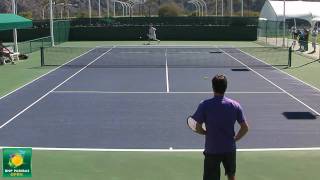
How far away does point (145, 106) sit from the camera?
662 inches

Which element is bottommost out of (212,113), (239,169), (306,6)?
(239,169)

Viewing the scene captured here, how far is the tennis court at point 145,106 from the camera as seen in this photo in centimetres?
1223

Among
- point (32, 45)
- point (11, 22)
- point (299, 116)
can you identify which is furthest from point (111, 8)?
point (299, 116)

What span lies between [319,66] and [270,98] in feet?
34.0

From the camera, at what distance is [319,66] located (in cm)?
2770

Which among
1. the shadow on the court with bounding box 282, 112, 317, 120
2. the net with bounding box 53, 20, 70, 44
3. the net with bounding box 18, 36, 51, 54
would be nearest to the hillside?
the net with bounding box 53, 20, 70, 44

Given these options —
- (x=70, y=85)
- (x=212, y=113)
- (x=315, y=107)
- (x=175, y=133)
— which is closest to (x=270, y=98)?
(x=315, y=107)

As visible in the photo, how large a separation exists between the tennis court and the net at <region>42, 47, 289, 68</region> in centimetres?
17

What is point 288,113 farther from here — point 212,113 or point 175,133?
point 212,113

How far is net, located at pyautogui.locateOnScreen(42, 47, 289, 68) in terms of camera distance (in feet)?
97.0

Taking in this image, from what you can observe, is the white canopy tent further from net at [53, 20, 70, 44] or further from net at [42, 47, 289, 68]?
net at [42, 47, 289, 68]

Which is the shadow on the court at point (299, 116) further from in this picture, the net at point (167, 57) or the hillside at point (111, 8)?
the hillside at point (111, 8)

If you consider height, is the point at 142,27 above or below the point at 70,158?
above

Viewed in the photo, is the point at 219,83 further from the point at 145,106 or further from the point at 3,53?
the point at 3,53
